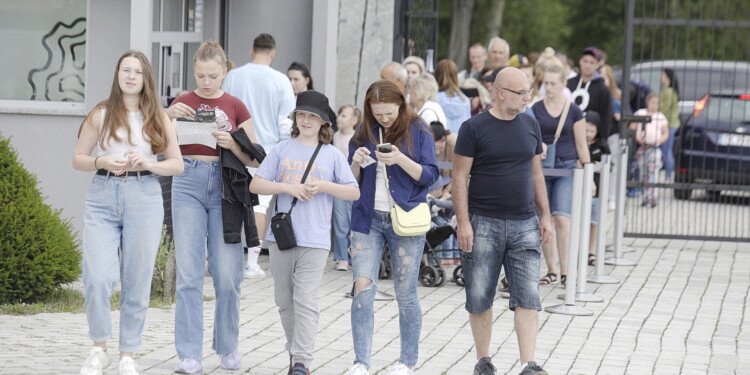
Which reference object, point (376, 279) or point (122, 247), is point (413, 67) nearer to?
point (376, 279)

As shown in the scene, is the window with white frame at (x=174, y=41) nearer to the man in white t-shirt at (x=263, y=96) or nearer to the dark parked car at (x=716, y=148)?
the man in white t-shirt at (x=263, y=96)

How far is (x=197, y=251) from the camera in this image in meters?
6.73

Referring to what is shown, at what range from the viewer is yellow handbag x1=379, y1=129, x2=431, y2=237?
6660 mm

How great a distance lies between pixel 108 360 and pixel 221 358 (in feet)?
2.17

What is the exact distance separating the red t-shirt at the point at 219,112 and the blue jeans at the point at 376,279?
91 centimetres

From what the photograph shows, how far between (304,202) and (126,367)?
4.19ft

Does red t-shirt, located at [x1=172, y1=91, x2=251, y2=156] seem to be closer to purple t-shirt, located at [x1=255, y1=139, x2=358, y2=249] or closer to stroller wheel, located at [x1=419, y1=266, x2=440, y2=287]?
purple t-shirt, located at [x1=255, y1=139, x2=358, y2=249]

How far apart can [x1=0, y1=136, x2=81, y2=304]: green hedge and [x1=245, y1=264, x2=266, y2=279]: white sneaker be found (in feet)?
6.44

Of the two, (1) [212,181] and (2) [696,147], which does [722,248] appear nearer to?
(2) [696,147]

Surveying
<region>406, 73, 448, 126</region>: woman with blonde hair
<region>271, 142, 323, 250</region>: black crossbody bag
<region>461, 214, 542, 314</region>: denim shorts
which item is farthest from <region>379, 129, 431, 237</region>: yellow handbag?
<region>406, 73, 448, 126</region>: woman with blonde hair

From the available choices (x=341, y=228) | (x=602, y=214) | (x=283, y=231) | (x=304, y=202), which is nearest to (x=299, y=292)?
(x=283, y=231)

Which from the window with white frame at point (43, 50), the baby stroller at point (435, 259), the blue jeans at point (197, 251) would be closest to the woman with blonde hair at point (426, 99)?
the baby stroller at point (435, 259)

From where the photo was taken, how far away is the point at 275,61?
12.8 meters

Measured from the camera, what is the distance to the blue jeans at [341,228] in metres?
11.2
